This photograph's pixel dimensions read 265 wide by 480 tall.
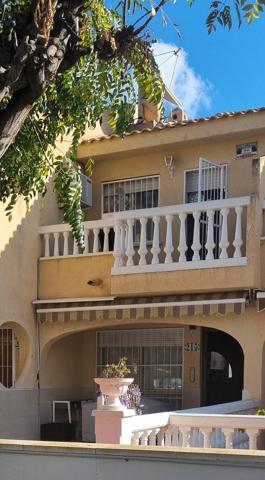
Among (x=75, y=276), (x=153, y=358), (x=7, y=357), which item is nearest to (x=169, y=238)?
(x=75, y=276)

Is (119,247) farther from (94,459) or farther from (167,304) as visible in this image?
(94,459)

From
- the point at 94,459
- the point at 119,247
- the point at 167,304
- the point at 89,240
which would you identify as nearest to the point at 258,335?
the point at 167,304

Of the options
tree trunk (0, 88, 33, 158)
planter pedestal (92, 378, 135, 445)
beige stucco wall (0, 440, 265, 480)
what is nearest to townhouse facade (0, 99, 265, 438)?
planter pedestal (92, 378, 135, 445)

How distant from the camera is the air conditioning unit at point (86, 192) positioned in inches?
635

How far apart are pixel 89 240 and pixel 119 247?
52.2 inches

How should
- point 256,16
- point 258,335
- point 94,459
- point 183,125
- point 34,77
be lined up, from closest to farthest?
point 256,16 → point 94,459 → point 34,77 → point 258,335 → point 183,125

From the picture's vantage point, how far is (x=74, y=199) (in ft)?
25.3

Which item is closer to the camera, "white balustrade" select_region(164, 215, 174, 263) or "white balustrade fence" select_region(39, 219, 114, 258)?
"white balustrade" select_region(164, 215, 174, 263)

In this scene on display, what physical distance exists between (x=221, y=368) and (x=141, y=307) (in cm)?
318

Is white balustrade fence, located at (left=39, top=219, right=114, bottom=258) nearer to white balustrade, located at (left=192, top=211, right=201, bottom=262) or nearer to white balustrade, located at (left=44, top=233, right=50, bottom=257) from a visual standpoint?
white balustrade, located at (left=44, top=233, right=50, bottom=257)

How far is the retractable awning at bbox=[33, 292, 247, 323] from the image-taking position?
1271cm

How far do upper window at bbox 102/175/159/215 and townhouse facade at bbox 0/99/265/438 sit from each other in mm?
31

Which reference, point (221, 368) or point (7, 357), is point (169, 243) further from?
point (7, 357)

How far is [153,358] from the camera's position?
15984 mm
